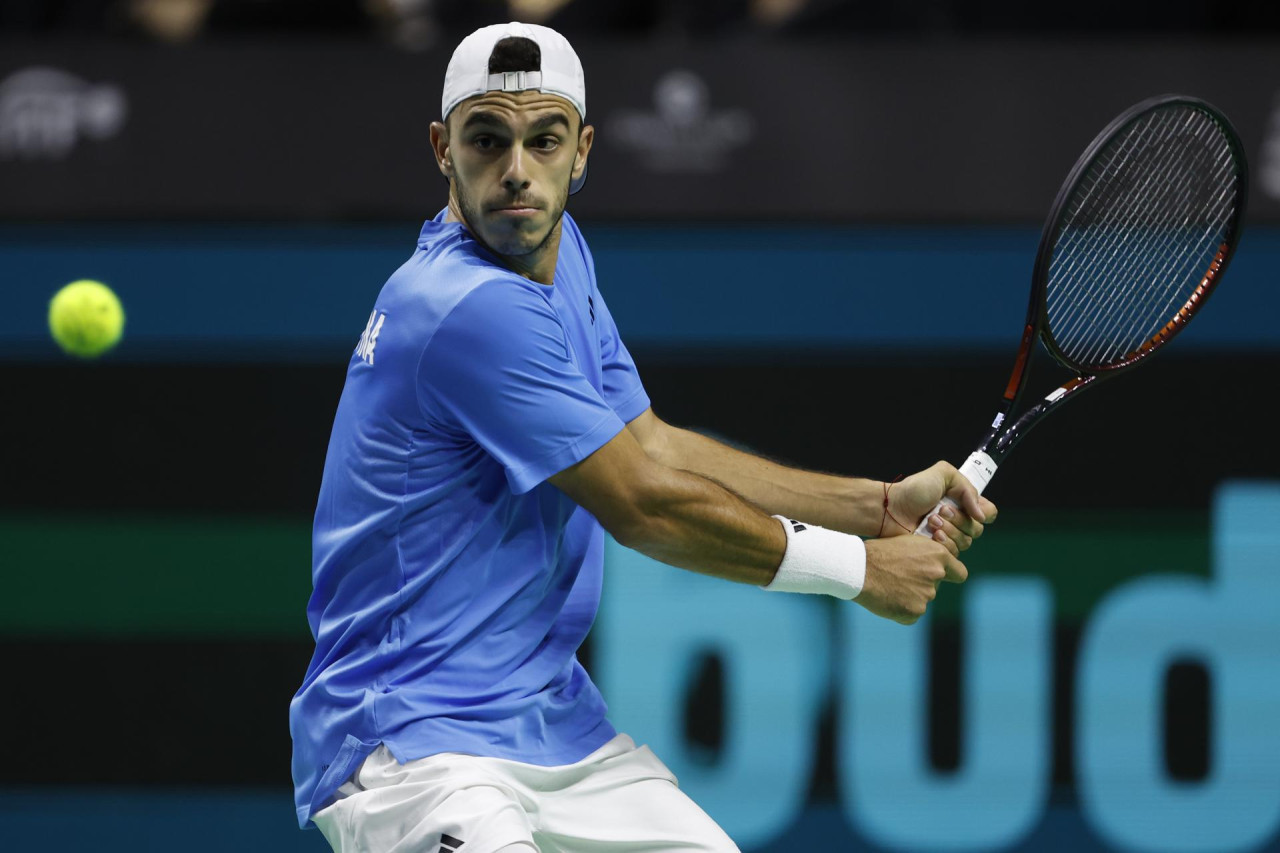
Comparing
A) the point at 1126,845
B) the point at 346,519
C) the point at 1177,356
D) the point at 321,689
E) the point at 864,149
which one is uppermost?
the point at 864,149

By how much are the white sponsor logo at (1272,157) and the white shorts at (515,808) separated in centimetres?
299

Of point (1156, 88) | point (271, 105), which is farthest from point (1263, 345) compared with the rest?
point (271, 105)

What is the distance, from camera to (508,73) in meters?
3.20

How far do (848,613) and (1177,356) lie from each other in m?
1.30

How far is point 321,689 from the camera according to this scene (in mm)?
3182

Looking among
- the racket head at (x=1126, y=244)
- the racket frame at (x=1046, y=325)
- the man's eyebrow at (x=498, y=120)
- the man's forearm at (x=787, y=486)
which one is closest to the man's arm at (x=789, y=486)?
the man's forearm at (x=787, y=486)

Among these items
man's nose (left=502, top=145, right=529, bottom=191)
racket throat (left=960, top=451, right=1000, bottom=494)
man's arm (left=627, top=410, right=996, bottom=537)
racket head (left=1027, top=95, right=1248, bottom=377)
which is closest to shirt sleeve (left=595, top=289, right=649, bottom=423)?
man's arm (left=627, top=410, right=996, bottom=537)

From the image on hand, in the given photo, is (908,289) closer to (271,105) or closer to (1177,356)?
(1177,356)

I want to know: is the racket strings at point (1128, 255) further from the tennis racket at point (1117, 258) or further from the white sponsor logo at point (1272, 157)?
the white sponsor logo at point (1272, 157)

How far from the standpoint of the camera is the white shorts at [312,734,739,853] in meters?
3.00

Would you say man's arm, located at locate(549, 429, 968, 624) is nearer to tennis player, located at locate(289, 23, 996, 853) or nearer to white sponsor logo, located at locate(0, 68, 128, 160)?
tennis player, located at locate(289, 23, 996, 853)

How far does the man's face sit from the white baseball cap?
0.05 feet

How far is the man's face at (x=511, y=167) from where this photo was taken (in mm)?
3168

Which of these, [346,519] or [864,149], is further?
[864,149]
